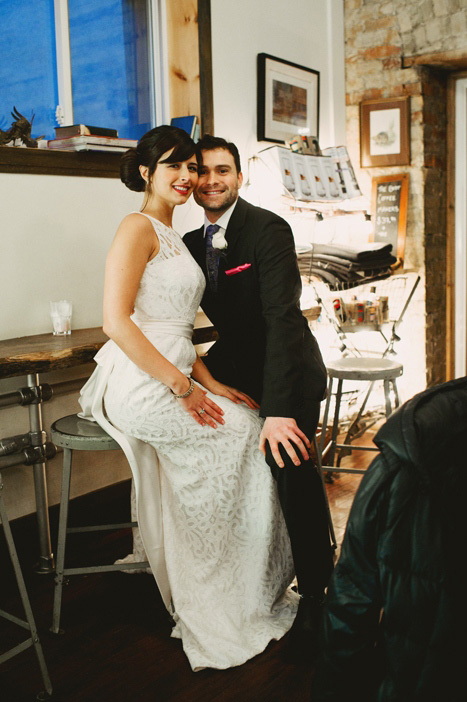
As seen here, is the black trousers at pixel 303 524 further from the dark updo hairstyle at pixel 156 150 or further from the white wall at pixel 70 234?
the white wall at pixel 70 234

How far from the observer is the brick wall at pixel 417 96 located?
446 cm

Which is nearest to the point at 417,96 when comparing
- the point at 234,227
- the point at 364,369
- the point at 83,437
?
the point at 364,369

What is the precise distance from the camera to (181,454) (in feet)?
6.97

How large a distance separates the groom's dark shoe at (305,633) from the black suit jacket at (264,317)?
59 cm

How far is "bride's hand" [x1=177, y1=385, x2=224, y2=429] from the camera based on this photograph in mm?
2121

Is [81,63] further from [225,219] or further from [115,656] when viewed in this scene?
[115,656]

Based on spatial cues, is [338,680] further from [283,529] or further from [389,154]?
[389,154]

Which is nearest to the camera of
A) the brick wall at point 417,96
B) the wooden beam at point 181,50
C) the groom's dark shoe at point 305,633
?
the groom's dark shoe at point 305,633

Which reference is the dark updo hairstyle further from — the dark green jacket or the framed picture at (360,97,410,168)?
the framed picture at (360,97,410,168)

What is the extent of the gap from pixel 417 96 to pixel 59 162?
277cm

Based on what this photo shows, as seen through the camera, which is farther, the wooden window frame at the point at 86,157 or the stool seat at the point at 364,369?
the stool seat at the point at 364,369

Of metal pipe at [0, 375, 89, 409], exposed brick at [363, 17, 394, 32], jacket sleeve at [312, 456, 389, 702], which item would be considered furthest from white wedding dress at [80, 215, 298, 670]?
exposed brick at [363, 17, 394, 32]

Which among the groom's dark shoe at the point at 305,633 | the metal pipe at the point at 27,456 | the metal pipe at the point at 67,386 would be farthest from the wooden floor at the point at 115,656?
the metal pipe at the point at 67,386

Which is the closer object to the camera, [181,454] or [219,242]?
[181,454]
